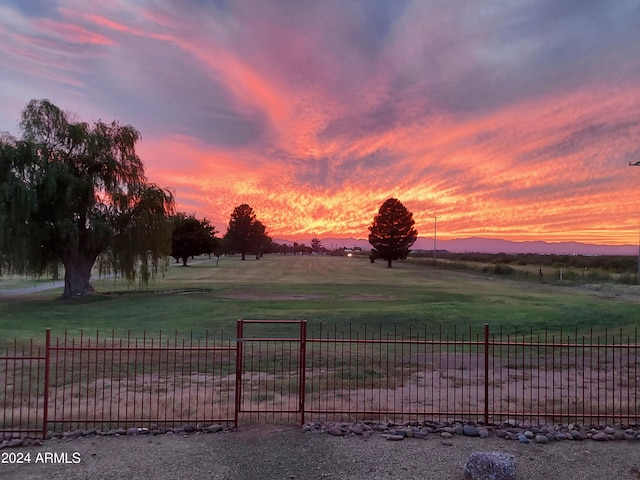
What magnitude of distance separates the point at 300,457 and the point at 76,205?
88.1 ft

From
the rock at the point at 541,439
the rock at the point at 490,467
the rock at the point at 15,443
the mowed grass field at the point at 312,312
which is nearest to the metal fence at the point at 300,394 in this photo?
the rock at the point at 15,443

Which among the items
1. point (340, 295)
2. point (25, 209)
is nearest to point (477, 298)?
point (340, 295)

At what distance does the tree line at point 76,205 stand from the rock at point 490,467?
2732 centimetres

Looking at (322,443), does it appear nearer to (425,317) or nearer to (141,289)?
(425,317)

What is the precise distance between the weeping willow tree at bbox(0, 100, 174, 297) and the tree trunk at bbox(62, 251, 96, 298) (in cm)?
6

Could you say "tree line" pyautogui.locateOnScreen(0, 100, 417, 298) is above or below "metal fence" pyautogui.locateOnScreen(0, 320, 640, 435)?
above

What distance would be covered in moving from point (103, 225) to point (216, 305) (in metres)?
8.95

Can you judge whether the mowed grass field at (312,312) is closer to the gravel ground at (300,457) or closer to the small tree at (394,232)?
the gravel ground at (300,457)

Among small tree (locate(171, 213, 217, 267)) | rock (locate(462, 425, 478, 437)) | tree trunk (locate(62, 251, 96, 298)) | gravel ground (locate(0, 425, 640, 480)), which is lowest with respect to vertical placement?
gravel ground (locate(0, 425, 640, 480))

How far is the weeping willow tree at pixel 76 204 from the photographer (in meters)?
26.6

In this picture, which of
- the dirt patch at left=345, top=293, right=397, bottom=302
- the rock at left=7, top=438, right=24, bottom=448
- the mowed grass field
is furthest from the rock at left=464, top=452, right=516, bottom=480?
the dirt patch at left=345, top=293, right=397, bottom=302

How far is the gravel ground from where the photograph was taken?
6.00 metres

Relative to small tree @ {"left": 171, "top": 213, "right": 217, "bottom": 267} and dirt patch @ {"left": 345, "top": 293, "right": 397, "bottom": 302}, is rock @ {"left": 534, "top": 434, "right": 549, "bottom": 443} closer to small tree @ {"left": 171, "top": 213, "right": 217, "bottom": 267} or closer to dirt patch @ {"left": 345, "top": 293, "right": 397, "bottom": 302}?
dirt patch @ {"left": 345, "top": 293, "right": 397, "bottom": 302}

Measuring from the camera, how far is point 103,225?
93.9ft
